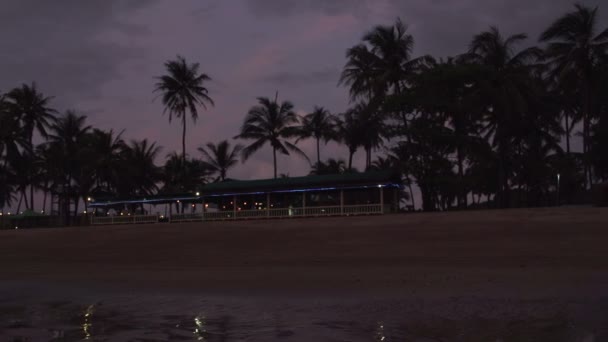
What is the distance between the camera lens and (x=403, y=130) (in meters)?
36.3

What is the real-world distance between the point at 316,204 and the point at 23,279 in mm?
21301

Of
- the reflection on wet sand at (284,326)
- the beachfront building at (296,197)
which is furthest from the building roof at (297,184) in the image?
the reflection on wet sand at (284,326)

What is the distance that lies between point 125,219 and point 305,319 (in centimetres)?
3386

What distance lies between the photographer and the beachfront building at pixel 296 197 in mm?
33500

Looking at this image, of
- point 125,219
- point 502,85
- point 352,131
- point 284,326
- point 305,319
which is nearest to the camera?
point 284,326

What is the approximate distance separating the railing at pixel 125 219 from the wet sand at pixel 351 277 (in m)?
12.1

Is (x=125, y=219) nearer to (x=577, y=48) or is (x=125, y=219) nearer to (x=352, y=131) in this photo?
(x=352, y=131)

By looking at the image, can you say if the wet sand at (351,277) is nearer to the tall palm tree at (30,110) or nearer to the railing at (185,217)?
the railing at (185,217)

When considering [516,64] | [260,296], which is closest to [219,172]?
[516,64]

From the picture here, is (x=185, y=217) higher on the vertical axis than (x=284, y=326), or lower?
higher

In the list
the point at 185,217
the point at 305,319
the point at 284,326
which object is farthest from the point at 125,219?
the point at 284,326

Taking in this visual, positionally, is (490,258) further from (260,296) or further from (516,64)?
(516,64)

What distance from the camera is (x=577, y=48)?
3778cm

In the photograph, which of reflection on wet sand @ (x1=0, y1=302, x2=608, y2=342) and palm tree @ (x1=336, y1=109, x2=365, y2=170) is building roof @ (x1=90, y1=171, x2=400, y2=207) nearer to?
palm tree @ (x1=336, y1=109, x2=365, y2=170)
